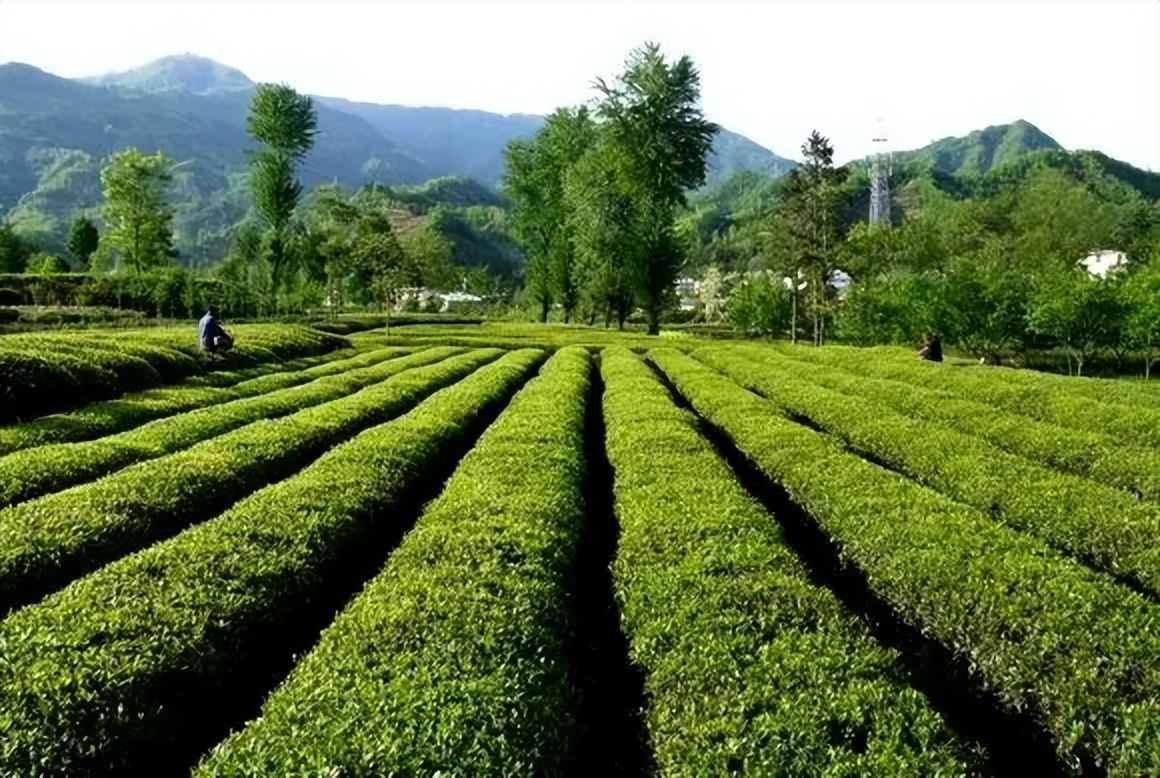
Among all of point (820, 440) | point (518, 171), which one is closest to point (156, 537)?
point (820, 440)

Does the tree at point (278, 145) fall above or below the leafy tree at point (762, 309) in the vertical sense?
above

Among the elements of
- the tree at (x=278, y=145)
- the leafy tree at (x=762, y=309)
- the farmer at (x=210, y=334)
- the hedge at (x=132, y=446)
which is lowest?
the hedge at (x=132, y=446)

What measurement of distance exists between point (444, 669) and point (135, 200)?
232 feet

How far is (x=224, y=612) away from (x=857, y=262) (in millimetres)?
81982

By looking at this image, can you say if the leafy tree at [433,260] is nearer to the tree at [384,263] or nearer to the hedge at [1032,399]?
the tree at [384,263]

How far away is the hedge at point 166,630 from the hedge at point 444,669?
2.97 ft

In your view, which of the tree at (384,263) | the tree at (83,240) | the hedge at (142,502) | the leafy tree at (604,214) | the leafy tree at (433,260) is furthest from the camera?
the leafy tree at (433,260)

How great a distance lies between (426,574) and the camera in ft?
29.8

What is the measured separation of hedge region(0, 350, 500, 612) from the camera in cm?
967

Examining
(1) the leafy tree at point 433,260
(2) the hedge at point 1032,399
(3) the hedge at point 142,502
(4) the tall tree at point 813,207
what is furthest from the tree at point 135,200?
(3) the hedge at point 142,502

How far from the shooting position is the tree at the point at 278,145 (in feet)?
227

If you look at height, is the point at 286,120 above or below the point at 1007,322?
above

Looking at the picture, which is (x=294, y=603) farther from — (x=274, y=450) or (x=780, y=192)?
(x=780, y=192)

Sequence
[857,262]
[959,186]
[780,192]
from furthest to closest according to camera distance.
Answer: [959,186] → [857,262] → [780,192]
